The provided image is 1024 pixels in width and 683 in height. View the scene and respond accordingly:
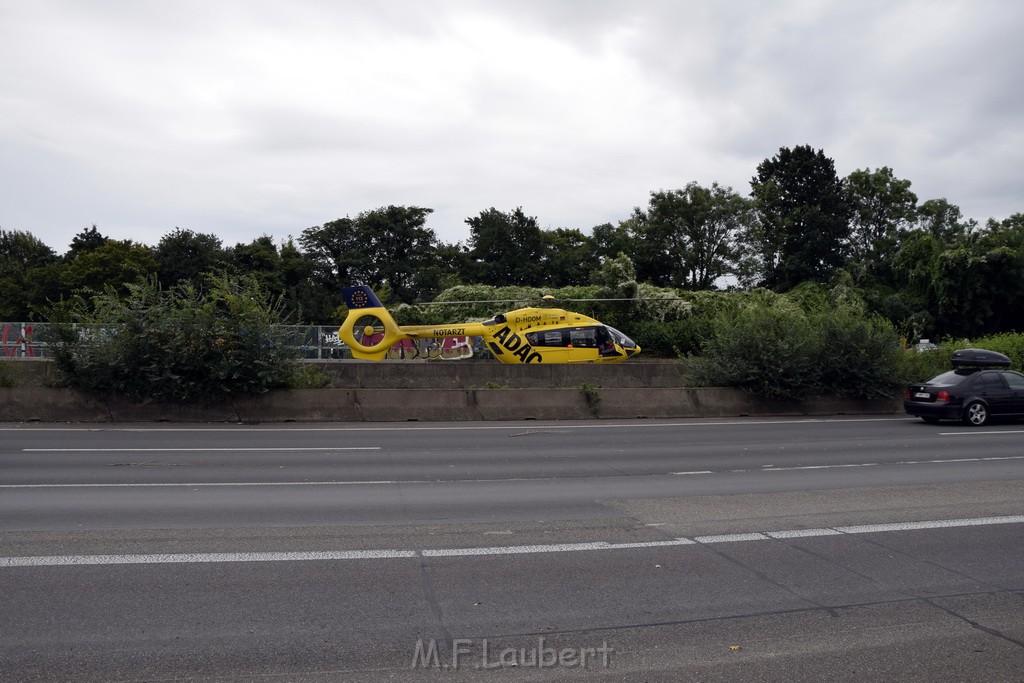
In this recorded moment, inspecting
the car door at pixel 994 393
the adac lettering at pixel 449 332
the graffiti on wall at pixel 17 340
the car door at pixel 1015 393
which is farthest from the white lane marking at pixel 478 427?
the graffiti on wall at pixel 17 340

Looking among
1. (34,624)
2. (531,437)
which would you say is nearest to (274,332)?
(531,437)

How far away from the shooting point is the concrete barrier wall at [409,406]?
778 inches

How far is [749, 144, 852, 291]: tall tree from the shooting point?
64250 mm

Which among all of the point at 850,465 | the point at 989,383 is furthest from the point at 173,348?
the point at 989,383

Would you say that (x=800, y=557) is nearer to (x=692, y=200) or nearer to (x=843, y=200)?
(x=692, y=200)

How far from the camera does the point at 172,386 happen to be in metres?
19.7

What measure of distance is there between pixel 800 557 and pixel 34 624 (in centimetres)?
583

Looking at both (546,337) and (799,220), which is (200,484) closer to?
(546,337)

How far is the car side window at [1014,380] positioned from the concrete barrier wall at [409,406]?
4.79 m

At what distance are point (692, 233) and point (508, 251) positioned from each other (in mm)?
15946

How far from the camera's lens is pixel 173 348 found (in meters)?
19.9

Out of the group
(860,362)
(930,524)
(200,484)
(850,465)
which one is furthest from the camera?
(860,362)

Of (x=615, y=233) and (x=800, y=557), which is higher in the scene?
(x=615, y=233)

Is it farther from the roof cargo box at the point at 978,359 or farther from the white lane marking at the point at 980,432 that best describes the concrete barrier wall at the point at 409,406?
the white lane marking at the point at 980,432
